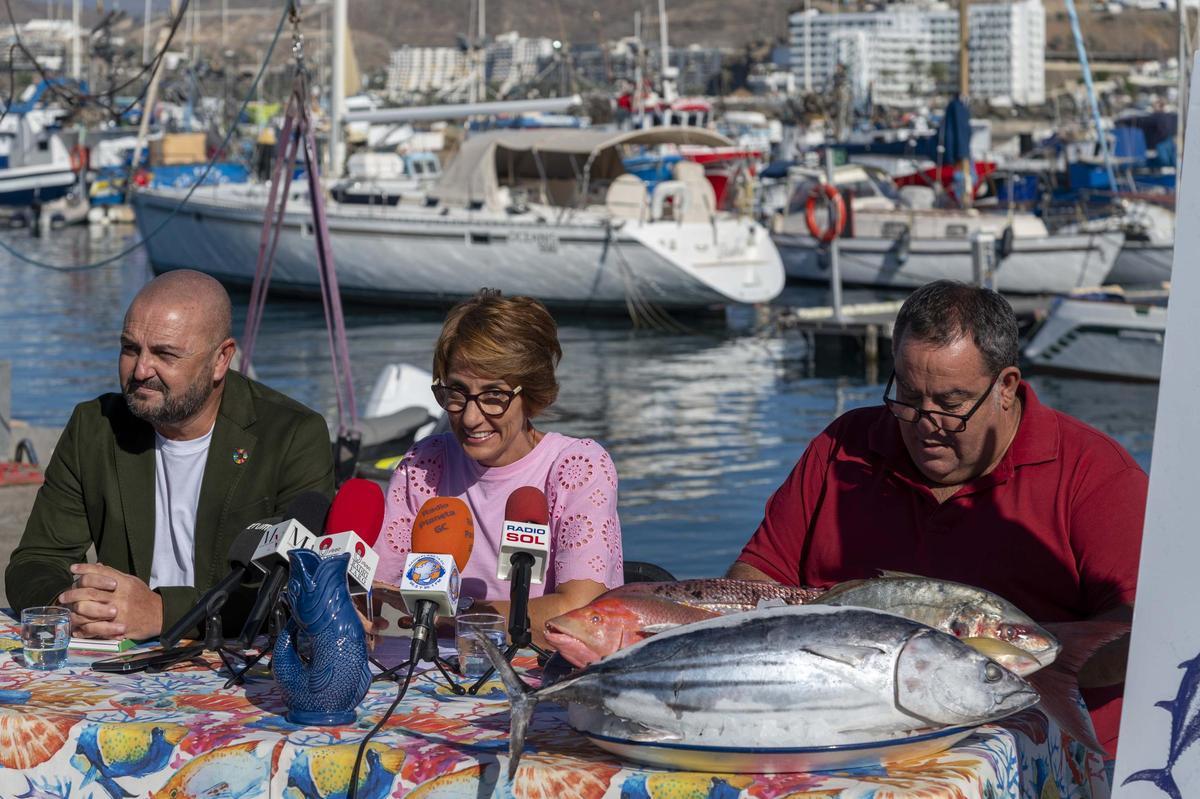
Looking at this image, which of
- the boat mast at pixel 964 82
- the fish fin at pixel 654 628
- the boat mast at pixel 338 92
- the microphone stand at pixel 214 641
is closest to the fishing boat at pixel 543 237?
the boat mast at pixel 338 92

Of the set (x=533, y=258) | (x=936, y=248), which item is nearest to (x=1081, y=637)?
(x=533, y=258)

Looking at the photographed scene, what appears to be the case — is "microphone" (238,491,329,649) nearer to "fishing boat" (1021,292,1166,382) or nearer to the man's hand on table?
the man's hand on table

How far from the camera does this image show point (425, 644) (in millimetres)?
2797

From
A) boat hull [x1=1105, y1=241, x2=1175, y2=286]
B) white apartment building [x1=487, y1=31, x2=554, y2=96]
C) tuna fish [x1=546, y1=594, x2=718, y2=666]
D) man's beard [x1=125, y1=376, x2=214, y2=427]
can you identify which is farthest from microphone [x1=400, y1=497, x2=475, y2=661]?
white apartment building [x1=487, y1=31, x2=554, y2=96]

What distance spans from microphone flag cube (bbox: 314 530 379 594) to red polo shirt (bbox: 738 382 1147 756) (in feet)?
3.50

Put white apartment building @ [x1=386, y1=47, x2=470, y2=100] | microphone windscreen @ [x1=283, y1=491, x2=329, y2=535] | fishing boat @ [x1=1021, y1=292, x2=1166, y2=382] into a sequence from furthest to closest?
white apartment building @ [x1=386, y1=47, x2=470, y2=100]
fishing boat @ [x1=1021, y1=292, x2=1166, y2=382]
microphone windscreen @ [x1=283, y1=491, x2=329, y2=535]

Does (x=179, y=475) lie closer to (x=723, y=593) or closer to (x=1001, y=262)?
(x=723, y=593)

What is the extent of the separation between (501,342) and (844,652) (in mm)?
1325

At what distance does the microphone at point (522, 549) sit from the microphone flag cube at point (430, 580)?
4.5 inches

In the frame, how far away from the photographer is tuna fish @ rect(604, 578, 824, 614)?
2789mm

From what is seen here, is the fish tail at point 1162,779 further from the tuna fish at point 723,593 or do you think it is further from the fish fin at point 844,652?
the tuna fish at point 723,593

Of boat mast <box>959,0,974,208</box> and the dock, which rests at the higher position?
boat mast <box>959,0,974,208</box>

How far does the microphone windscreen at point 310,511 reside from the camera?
9.64 feet

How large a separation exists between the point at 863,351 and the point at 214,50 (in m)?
85.4
